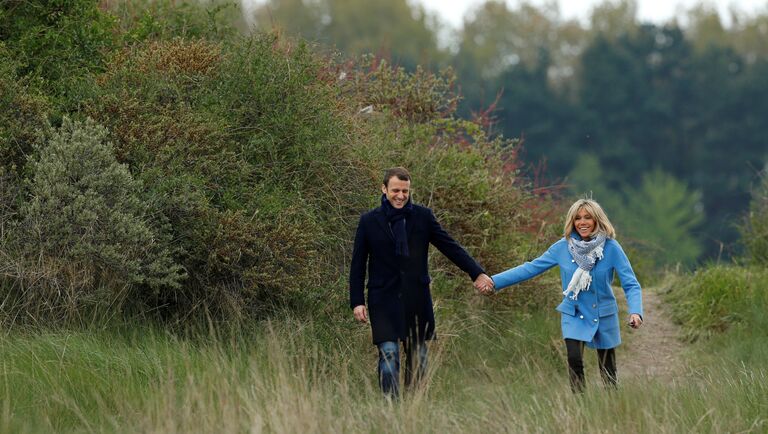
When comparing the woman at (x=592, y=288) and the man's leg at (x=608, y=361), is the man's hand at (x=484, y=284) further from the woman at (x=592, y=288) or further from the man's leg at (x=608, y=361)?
the man's leg at (x=608, y=361)

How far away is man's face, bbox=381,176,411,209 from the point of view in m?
8.80

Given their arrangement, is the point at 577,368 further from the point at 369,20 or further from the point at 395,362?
the point at 369,20

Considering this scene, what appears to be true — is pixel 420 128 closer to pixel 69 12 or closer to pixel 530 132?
pixel 69 12

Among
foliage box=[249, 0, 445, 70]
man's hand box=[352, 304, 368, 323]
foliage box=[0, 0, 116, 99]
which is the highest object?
→ foliage box=[249, 0, 445, 70]

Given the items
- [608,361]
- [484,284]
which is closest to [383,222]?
[484,284]

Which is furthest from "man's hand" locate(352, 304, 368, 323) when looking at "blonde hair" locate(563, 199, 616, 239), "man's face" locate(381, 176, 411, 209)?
"blonde hair" locate(563, 199, 616, 239)

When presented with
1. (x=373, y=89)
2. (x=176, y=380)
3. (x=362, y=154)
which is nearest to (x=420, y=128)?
(x=373, y=89)

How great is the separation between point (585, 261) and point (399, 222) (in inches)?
53.3

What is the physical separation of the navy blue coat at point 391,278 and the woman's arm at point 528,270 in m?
0.70

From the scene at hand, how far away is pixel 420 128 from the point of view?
1407cm

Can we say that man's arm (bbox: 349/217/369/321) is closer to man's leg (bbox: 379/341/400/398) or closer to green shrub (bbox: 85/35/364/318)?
man's leg (bbox: 379/341/400/398)

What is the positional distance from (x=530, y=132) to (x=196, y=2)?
134 feet

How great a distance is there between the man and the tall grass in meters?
0.32

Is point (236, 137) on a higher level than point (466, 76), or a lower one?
lower
